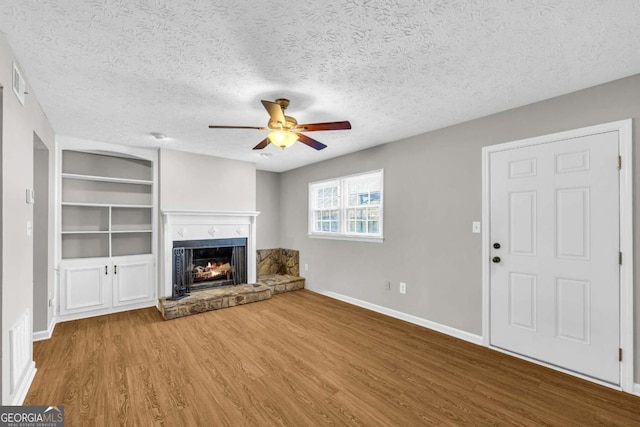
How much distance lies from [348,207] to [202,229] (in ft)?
8.28

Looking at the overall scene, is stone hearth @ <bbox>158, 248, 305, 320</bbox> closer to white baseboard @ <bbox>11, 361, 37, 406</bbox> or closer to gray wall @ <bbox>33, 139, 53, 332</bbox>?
gray wall @ <bbox>33, 139, 53, 332</bbox>

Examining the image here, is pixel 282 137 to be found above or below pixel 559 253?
→ above

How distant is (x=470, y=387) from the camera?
2299 mm

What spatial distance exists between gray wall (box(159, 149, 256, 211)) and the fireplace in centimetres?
63

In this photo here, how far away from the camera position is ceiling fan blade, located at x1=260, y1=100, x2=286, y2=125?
2.20m

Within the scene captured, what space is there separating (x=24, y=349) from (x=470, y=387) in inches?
142

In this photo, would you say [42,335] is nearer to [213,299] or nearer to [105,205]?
[105,205]

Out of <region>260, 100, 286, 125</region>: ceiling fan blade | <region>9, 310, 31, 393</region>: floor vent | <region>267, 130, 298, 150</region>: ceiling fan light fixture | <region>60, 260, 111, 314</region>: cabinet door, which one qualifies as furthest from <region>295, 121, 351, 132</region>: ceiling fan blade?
<region>60, 260, 111, 314</region>: cabinet door

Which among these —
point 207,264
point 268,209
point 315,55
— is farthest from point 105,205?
point 315,55

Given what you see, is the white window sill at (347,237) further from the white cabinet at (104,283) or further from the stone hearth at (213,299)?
the white cabinet at (104,283)

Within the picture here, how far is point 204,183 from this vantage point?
481cm

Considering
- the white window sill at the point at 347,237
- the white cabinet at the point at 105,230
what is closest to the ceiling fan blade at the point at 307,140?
the white window sill at the point at 347,237

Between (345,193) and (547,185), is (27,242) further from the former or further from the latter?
(547,185)

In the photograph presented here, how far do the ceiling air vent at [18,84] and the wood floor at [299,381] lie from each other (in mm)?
2275
